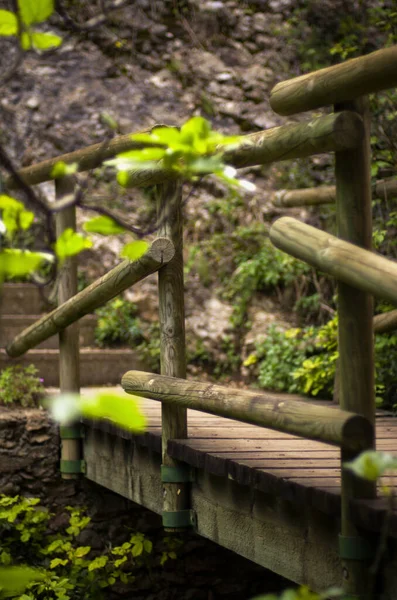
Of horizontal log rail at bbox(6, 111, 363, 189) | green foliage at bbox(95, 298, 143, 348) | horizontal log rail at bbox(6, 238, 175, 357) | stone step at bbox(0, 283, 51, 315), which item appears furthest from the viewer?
stone step at bbox(0, 283, 51, 315)

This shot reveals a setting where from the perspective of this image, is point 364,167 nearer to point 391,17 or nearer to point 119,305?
point 391,17

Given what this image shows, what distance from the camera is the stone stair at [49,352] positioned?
613 cm

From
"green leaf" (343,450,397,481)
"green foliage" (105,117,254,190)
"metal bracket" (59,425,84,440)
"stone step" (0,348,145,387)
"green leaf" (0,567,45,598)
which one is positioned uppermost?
"green foliage" (105,117,254,190)

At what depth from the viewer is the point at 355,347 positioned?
236cm

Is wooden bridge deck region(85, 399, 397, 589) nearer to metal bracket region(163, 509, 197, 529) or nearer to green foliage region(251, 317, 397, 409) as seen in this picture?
metal bracket region(163, 509, 197, 529)

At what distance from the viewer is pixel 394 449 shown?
10.6 ft

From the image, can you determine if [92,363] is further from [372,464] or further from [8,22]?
[8,22]

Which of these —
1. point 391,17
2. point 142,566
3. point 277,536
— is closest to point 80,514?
point 142,566

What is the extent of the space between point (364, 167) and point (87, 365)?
440 centimetres

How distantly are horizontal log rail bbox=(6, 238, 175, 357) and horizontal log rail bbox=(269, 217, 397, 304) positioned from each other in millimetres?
1082

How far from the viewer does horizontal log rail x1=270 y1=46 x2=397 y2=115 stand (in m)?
2.21

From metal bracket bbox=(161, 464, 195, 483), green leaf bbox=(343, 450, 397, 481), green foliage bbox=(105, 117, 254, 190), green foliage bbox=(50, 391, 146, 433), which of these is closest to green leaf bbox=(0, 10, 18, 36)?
green foliage bbox=(105, 117, 254, 190)

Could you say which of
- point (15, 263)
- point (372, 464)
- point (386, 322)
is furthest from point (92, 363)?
point (15, 263)

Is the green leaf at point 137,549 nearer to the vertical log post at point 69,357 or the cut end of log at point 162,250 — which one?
the vertical log post at point 69,357
